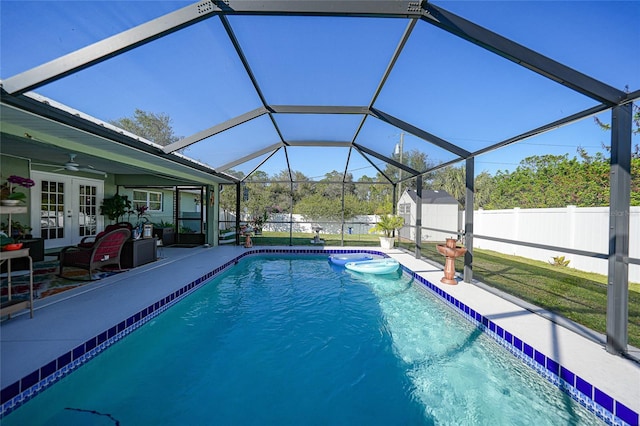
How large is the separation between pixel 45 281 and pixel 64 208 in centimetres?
417

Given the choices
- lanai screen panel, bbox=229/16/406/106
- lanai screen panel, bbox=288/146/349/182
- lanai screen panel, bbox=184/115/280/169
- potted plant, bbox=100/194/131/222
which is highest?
lanai screen panel, bbox=229/16/406/106

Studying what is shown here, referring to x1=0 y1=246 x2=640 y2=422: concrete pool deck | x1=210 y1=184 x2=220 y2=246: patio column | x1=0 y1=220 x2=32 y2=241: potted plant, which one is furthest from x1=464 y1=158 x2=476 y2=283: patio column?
x1=0 y1=220 x2=32 y2=241: potted plant

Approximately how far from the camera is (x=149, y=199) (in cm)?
1219

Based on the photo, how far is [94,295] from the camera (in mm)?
4066

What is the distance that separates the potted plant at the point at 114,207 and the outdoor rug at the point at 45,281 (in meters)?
3.36

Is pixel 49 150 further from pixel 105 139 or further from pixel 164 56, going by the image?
pixel 164 56

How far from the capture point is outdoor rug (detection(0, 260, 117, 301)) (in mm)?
4012

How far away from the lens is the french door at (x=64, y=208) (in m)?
6.99

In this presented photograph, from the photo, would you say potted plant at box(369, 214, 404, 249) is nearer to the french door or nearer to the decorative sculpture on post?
the decorative sculpture on post

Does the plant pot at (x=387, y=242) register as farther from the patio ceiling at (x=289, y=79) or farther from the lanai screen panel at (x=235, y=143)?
the lanai screen panel at (x=235, y=143)

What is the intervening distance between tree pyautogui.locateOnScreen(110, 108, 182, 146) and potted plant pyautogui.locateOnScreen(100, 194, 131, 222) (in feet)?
10.6

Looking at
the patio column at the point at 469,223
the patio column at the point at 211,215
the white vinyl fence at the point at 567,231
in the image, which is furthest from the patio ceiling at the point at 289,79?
the patio column at the point at 211,215

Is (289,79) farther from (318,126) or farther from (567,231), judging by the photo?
(567,231)

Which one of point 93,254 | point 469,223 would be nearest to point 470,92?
point 469,223
